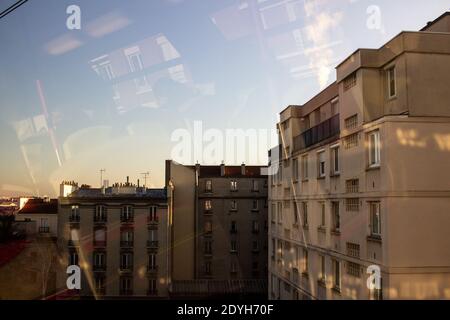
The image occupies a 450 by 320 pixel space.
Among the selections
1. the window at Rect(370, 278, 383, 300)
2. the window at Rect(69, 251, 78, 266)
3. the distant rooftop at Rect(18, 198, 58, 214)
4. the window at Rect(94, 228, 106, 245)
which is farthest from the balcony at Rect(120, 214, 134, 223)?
the window at Rect(370, 278, 383, 300)

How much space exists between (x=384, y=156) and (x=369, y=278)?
121 inches

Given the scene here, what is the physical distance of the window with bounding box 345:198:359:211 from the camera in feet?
37.6

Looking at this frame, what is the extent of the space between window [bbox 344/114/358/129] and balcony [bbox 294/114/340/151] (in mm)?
653

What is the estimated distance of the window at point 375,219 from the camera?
1024 centimetres

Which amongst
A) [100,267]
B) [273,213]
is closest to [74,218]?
[100,267]

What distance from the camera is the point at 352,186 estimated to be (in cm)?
1171

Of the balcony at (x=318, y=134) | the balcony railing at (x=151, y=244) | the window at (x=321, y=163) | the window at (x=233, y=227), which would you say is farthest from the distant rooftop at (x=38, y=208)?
the window at (x=321, y=163)

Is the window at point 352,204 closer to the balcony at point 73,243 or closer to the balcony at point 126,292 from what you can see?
the balcony at point 126,292

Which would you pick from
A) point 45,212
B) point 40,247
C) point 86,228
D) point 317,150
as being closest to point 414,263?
point 317,150

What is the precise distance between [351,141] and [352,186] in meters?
1.25
